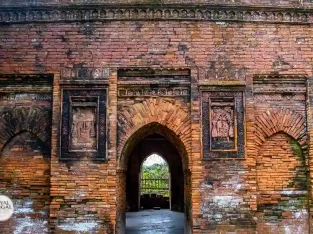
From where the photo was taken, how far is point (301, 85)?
25.6 ft

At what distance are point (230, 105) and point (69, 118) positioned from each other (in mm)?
3025

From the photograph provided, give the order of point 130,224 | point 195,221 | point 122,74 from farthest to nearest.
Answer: point 130,224 < point 122,74 < point 195,221

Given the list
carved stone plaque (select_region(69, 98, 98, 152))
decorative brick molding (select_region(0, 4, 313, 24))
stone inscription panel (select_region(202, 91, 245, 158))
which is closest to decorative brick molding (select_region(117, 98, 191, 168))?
stone inscription panel (select_region(202, 91, 245, 158))

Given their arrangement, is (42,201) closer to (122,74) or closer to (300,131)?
(122,74)

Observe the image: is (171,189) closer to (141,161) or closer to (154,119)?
(141,161)

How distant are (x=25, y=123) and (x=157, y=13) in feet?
10.8

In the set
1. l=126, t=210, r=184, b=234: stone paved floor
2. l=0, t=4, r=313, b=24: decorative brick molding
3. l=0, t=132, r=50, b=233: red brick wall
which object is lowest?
l=126, t=210, r=184, b=234: stone paved floor

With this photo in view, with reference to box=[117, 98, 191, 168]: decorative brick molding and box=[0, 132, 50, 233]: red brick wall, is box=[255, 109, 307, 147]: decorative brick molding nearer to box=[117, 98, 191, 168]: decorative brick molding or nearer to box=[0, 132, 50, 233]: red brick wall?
box=[117, 98, 191, 168]: decorative brick molding

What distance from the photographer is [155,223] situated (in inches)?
456

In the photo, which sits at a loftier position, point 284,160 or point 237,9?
point 237,9

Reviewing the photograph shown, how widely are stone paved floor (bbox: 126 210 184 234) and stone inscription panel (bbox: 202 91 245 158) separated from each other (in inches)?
130

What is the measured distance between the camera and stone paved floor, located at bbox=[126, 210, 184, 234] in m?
10.1

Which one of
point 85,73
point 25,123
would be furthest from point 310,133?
point 25,123

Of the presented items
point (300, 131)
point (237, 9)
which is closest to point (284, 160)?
point (300, 131)
